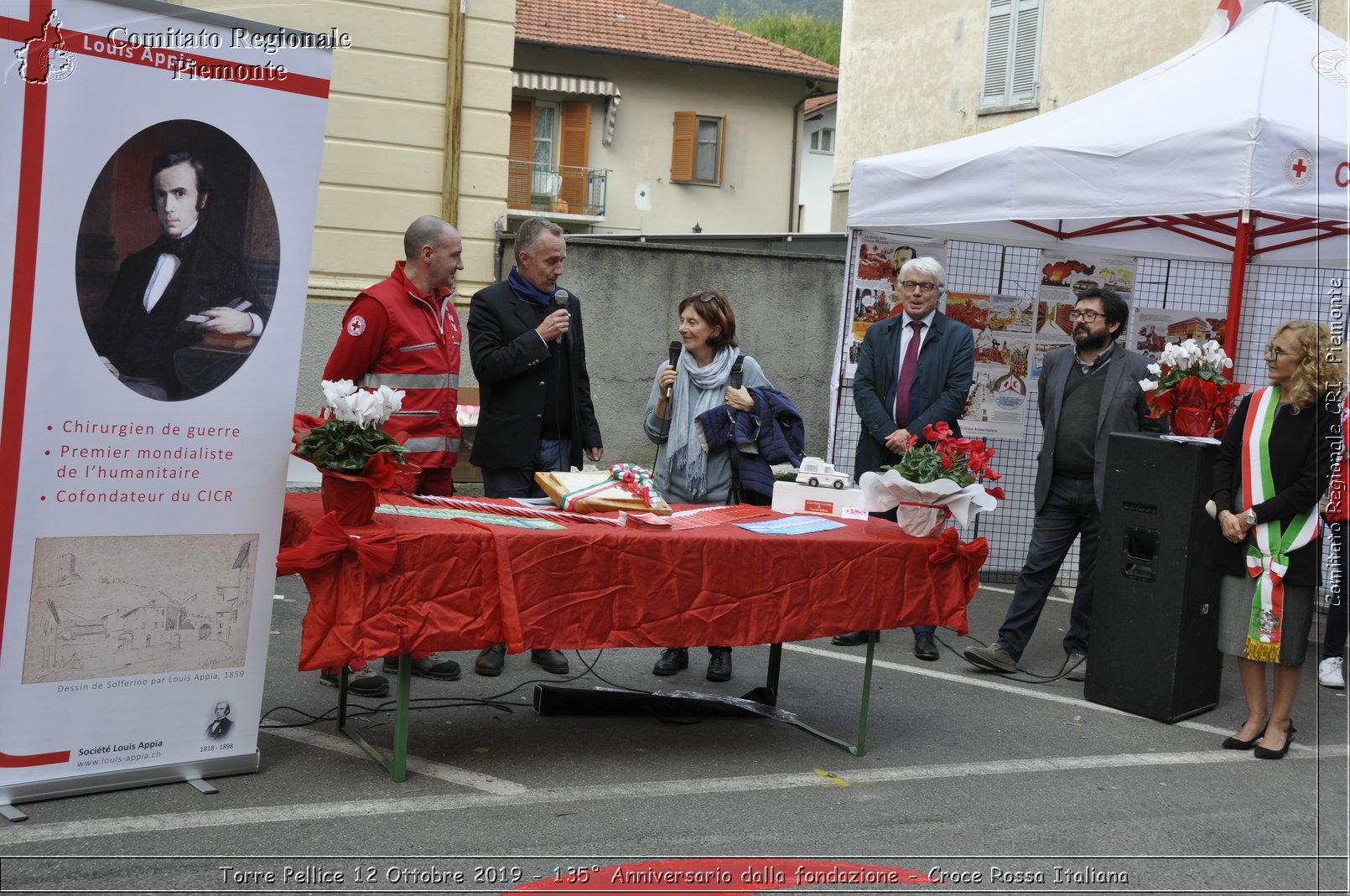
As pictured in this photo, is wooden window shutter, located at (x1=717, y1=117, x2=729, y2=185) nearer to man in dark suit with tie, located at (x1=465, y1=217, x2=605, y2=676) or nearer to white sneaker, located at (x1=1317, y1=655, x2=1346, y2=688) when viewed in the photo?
white sneaker, located at (x1=1317, y1=655, x2=1346, y2=688)

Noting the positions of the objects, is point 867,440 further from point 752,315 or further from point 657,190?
point 657,190

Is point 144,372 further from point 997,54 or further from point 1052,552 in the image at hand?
point 997,54

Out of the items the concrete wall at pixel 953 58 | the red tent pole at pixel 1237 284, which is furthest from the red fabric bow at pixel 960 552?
the concrete wall at pixel 953 58

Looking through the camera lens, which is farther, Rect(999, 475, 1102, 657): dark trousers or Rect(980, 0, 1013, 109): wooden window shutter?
Rect(980, 0, 1013, 109): wooden window shutter

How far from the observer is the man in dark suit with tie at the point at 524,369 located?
214 inches

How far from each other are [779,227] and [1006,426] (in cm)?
2427

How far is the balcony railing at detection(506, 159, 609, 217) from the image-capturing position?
98.4ft

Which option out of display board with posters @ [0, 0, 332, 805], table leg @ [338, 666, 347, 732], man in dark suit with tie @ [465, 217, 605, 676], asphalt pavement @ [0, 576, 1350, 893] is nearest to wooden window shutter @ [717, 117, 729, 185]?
man in dark suit with tie @ [465, 217, 605, 676]

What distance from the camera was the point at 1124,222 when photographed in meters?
8.28

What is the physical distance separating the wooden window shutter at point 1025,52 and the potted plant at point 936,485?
14.1m

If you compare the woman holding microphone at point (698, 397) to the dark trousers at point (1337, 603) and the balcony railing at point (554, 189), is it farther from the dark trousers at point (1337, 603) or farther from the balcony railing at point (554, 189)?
the balcony railing at point (554, 189)

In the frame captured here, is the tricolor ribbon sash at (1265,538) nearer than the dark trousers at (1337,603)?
Yes

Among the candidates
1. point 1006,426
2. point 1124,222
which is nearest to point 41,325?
point 1006,426

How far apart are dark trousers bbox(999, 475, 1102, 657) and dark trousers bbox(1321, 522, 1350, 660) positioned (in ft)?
3.64
